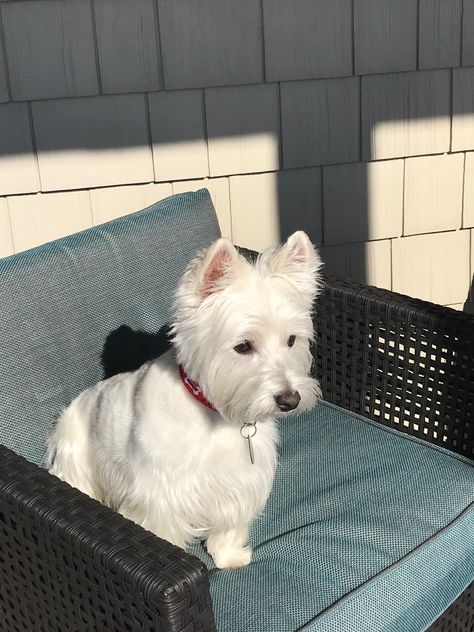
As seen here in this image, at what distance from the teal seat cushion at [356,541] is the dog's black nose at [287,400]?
0.36 metres

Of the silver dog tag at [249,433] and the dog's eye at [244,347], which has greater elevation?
the dog's eye at [244,347]

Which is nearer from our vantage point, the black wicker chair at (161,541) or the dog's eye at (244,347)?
the black wicker chair at (161,541)

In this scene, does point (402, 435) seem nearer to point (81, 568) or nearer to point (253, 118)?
point (81, 568)

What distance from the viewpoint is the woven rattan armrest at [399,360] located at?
226cm

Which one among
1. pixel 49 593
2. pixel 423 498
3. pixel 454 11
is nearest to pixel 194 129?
pixel 454 11

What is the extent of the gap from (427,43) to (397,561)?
7.55ft

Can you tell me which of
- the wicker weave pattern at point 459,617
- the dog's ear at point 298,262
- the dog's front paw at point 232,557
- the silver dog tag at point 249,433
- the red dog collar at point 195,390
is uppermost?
the dog's ear at point 298,262

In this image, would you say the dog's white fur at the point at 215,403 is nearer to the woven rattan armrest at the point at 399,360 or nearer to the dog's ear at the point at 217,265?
the dog's ear at the point at 217,265

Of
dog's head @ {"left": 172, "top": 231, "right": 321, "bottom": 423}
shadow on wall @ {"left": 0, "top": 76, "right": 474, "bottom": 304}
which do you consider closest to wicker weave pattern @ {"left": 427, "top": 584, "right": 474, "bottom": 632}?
dog's head @ {"left": 172, "top": 231, "right": 321, "bottom": 423}

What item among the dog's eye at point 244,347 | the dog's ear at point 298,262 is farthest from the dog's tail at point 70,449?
the dog's ear at point 298,262

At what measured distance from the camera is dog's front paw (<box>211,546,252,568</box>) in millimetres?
1870

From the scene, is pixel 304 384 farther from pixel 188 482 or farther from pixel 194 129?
pixel 194 129

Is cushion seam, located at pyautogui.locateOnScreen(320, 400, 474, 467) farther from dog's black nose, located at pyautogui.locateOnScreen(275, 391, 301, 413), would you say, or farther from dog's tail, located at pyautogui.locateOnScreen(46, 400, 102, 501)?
dog's tail, located at pyautogui.locateOnScreen(46, 400, 102, 501)

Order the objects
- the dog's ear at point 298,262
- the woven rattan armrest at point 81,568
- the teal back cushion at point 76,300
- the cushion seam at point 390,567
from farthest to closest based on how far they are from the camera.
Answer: the teal back cushion at point 76,300, the dog's ear at point 298,262, the cushion seam at point 390,567, the woven rattan armrest at point 81,568
